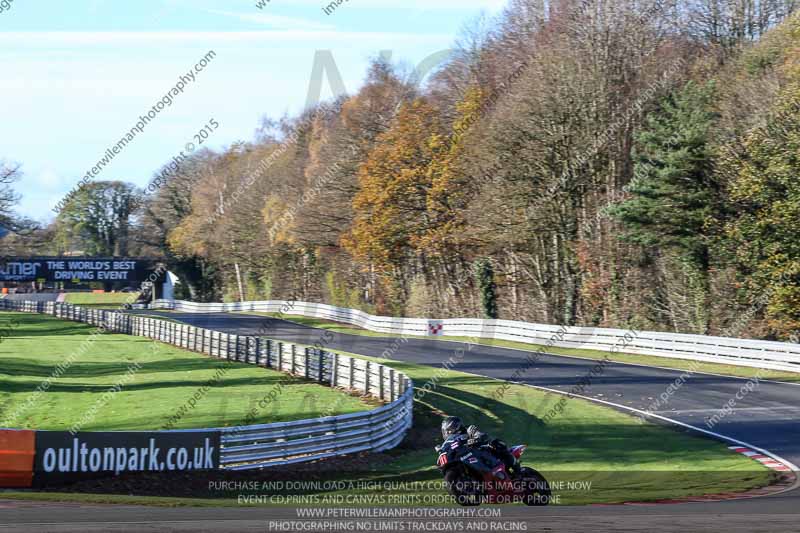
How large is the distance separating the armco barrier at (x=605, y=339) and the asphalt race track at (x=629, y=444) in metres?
2.64

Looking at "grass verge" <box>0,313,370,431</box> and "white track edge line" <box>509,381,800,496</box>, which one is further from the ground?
"white track edge line" <box>509,381,800,496</box>

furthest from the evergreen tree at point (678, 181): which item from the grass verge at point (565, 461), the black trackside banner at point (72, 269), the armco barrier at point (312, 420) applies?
the black trackside banner at point (72, 269)

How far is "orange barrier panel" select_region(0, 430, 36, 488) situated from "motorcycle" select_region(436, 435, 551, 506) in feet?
22.3

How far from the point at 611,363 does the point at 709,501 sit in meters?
19.8

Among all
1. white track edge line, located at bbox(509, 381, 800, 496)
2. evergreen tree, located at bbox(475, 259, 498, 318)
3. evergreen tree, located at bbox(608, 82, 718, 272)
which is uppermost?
evergreen tree, located at bbox(608, 82, 718, 272)

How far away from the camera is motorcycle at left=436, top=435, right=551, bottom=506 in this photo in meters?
12.6

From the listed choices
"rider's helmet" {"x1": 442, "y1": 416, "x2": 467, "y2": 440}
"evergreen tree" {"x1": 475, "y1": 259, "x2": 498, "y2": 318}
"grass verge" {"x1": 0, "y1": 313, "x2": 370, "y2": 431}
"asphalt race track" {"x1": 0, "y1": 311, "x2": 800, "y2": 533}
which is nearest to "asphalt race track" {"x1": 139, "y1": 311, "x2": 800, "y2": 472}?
"asphalt race track" {"x1": 0, "y1": 311, "x2": 800, "y2": 533}

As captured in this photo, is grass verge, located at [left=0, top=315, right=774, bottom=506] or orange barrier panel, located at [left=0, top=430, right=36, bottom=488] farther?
orange barrier panel, located at [left=0, top=430, right=36, bottom=488]

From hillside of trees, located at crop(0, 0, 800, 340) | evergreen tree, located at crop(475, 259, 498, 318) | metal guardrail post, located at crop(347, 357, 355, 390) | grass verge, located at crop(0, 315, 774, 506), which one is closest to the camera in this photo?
grass verge, located at crop(0, 315, 774, 506)

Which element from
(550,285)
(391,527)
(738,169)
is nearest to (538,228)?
(550,285)

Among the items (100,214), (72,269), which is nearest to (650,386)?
(72,269)

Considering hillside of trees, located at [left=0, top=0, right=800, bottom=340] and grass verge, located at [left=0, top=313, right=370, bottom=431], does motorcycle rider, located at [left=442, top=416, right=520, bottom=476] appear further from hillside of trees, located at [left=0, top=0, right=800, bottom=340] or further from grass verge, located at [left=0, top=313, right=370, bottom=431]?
hillside of trees, located at [left=0, top=0, right=800, bottom=340]

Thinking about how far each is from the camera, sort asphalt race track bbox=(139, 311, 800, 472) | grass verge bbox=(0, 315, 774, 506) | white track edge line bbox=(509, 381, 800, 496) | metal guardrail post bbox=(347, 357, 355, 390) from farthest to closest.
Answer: metal guardrail post bbox=(347, 357, 355, 390) → asphalt race track bbox=(139, 311, 800, 472) → white track edge line bbox=(509, 381, 800, 496) → grass verge bbox=(0, 315, 774, 506)

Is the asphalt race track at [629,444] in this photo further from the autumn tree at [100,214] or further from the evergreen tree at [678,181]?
the autumn tree at [100,214]
